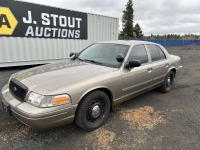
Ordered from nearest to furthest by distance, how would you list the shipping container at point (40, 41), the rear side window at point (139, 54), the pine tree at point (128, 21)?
1. the rear side window at point (139, 54)
2. the shipping container at point (40, 41)
3. the pine tree at point (128, 21)

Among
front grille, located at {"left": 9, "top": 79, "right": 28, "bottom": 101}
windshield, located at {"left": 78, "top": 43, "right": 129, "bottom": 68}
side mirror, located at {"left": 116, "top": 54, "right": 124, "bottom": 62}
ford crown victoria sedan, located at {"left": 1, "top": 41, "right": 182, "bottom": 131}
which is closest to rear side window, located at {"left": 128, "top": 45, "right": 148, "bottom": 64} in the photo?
ford crown victoria sedan, located at {"left": 1, "top": 41, "right": 182, "bottom": 131}

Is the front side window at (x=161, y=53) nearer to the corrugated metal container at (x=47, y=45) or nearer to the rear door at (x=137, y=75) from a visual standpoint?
the rear door at (x=137, y=75)

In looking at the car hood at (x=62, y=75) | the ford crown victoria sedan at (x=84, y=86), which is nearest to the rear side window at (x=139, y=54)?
the ford crown victoria sedan at (x=84, y=86)

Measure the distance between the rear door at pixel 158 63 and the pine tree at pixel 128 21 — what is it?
46.2m

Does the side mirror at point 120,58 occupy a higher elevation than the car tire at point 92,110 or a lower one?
higher

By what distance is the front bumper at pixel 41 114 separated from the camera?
96.0 inches

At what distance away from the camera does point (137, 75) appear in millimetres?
3828

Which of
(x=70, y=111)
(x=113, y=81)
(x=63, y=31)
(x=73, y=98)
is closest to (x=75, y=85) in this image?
(x=73, y=98)

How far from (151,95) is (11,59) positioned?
6.05 metres

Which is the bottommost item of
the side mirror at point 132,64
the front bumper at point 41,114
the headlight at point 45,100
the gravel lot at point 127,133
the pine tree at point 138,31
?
the gravel lot at point 127,133

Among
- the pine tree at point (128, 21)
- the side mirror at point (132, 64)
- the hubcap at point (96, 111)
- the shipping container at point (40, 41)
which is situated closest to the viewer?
the hubcap at point (96, 111)

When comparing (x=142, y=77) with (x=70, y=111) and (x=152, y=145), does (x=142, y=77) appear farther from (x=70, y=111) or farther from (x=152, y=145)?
(x=70, y=111)

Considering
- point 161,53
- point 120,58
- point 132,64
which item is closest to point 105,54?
point 120,58

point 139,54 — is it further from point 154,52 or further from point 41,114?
point 41,114
